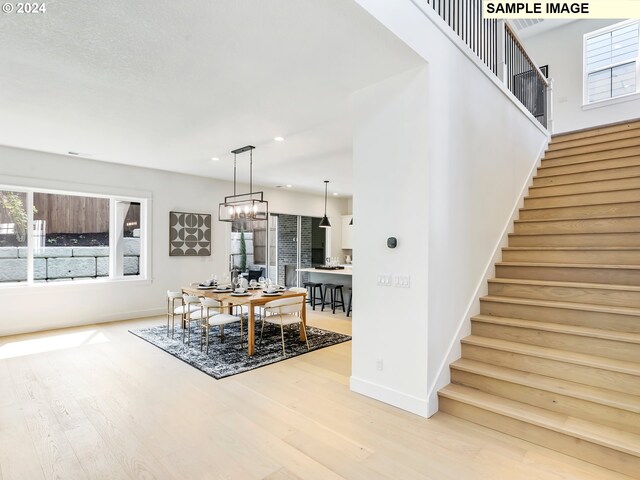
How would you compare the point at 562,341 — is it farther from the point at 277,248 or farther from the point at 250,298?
the point at 277,248

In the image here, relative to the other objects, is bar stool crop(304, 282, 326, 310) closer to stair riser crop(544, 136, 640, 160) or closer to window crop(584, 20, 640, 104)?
stair riser crop(544, 136, 640, 160)

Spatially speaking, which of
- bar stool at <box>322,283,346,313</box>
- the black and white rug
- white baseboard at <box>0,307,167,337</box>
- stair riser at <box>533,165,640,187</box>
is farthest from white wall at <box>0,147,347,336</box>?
→ stair riser at <box>533,165,640,187</box>

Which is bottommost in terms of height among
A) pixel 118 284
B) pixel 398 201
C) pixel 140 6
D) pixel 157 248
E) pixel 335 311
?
pixel 335 311

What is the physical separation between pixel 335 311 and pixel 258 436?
4.89 metres

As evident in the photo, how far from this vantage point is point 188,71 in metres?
2.90

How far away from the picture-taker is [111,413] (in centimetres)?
282

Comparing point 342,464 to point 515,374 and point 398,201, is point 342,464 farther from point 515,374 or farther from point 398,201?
point 398,201

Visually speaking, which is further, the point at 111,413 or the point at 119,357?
the point at 119,357

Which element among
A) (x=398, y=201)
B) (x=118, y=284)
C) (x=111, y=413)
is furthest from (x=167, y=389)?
(x=118, y=284)

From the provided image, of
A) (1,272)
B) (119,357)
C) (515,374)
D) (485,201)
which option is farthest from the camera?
(1,272)

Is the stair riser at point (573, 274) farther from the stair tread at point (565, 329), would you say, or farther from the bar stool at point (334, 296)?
the bar stool at point (334, 296)

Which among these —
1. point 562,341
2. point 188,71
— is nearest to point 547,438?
point 562,341

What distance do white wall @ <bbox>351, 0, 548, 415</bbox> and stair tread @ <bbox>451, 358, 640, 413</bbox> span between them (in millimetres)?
208

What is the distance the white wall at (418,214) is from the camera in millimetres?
2760
